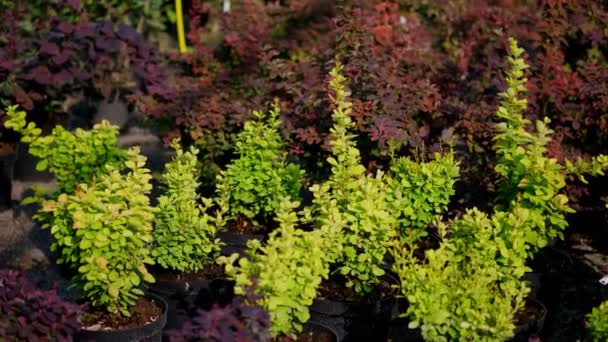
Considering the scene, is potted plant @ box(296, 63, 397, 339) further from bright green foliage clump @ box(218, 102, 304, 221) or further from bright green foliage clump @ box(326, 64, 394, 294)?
bright green foliage clump @ box(218, 102, 304, 221)

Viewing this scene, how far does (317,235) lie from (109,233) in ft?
2.70

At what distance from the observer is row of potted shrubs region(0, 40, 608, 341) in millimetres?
3348

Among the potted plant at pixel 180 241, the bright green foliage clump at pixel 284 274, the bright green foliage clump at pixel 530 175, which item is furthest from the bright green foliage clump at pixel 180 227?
the bright green foliage clump at pixel 530 175

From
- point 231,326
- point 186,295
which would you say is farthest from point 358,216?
point 231,326

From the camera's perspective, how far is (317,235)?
3.52m

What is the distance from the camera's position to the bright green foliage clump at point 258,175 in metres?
4.74

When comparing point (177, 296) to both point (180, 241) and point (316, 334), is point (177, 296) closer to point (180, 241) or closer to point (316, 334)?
point (180, 241)

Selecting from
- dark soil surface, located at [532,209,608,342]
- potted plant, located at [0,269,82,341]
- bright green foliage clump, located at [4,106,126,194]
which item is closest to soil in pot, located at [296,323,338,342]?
potted plant, located at [0,269,82,341]

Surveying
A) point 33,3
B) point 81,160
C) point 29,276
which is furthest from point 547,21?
point 33,3

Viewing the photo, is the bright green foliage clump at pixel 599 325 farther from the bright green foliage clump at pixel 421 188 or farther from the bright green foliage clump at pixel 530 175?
the bright green foliage clump at pixel 421 188

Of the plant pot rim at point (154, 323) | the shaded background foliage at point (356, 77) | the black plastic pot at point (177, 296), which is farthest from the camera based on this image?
the shaded background foliage at point (356, 77)

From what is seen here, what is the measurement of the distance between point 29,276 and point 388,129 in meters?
2.14

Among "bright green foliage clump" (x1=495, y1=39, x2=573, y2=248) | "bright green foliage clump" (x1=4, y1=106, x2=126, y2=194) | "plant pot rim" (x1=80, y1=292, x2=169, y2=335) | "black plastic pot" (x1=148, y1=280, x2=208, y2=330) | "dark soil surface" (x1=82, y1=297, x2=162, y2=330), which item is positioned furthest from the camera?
"bright green foliage clump" (x1=4, y1=106, x2=126, y2=194)

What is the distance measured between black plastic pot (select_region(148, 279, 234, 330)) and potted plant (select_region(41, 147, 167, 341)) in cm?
27
